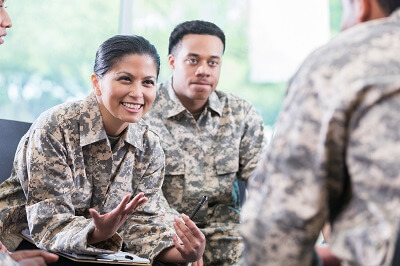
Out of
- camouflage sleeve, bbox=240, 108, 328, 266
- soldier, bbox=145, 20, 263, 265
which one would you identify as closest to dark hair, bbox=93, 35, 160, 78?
soldier, bbox=145, 20, 263, 265

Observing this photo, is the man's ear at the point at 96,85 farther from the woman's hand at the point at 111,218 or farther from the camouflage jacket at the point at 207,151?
the woman's hand at the point at 111,218

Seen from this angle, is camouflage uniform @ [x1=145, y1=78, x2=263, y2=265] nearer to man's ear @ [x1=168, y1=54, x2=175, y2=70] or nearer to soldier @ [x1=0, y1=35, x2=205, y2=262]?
man's ear @ [x1=168, y1=54, x2=175, y2=70]

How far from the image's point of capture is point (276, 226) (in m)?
1.29

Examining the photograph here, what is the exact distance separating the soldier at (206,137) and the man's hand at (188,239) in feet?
1.72

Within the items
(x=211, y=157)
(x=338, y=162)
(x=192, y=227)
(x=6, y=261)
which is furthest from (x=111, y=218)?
(x=338, y=162)

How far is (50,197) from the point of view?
2643 millimetres

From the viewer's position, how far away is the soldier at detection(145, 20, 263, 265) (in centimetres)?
323

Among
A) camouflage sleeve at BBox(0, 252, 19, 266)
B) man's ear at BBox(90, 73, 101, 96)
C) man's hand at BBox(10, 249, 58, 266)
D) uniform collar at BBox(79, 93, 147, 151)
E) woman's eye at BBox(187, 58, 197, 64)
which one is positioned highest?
woman's eye at BBox(187, 58, 197, 64)

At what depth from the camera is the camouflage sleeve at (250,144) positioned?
3373 millimetres

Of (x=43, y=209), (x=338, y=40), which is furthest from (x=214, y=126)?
(x=338, y=40)

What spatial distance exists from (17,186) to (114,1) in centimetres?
177

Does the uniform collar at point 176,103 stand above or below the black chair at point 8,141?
above

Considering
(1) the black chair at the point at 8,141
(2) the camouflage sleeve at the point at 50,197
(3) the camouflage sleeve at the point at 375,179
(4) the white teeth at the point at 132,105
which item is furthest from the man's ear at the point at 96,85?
(3) the camouflage sleeve at the point at 375,179

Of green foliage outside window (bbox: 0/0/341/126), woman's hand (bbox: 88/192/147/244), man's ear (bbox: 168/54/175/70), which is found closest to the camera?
woman's hand (bbox: 88/192/147/244)
